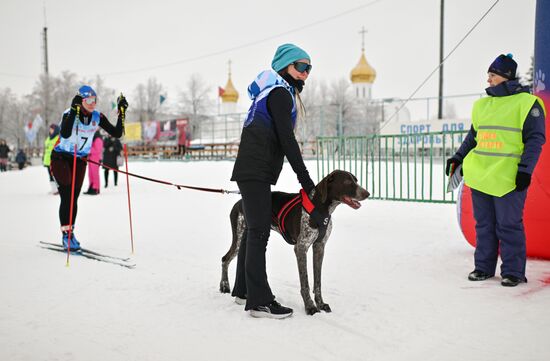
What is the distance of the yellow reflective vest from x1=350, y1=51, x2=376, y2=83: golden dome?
181ft

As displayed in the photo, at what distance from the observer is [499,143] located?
4016 millimetres

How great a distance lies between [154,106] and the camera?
196 ft

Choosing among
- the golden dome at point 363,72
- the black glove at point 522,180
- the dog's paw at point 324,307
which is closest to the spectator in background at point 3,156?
the dog's paw at point 324,307

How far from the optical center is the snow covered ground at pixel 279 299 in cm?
280

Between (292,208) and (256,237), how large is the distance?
14.3 inches

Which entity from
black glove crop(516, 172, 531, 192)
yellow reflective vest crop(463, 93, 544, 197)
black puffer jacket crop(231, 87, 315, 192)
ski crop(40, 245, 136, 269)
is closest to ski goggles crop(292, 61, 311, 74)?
black puffer jacket crop(231, 87, 315, 192)

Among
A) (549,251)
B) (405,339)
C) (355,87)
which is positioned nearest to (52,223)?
(405,339)

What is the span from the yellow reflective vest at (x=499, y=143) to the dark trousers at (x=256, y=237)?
2.09 meters

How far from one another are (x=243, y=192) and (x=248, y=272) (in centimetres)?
60

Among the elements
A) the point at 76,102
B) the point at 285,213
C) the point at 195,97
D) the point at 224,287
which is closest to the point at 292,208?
the point at 285,213

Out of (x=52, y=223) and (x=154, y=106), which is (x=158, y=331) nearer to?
(x=52, y=223)

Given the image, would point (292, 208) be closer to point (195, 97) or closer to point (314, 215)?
point (314, 215)

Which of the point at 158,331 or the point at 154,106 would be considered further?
the point at 154,106

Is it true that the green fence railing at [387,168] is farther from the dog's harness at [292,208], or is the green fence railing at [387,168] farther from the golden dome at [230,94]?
the golden dome at [230,94]
